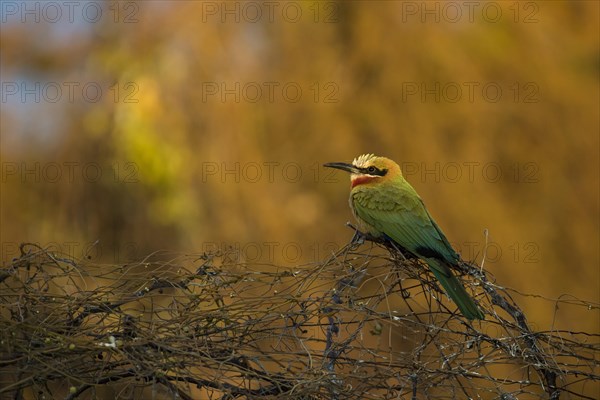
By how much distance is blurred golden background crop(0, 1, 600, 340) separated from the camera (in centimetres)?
1067

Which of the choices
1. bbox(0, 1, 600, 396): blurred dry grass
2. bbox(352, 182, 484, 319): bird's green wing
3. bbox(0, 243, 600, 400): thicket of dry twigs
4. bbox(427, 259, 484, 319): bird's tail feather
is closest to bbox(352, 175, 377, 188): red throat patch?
bbox(352, 182, 484, 319): bird's green wing

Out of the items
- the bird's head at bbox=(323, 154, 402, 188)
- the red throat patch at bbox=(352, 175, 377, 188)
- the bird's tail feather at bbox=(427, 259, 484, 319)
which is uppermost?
the bird's head at bbox=(323, 154, 402, 188)

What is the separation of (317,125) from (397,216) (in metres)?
5.24

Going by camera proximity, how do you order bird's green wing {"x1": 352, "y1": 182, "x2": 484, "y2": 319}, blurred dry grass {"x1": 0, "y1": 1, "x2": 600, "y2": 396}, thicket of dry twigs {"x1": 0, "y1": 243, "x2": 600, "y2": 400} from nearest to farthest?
thicket of dry twigs {"x1": 0, "y1": 243, "x2": 600, "y2": 400} < bird's green wing {"x1": 352, "y1": 182, "x2": 484, "y2": 319} < blurred dry grass {"x1": 0, "y1": 1, "x2": 600, "y2": 396}

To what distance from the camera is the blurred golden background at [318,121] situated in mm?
10672

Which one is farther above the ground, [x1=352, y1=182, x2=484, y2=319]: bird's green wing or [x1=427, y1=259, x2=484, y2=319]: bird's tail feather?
[x1=352, y1=182, x2=484, y2=319]: bird's green wing

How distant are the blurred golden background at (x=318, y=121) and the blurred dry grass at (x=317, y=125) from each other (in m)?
0.02

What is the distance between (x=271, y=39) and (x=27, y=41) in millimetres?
2957

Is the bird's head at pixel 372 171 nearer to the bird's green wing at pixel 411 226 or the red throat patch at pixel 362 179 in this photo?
the red throat patch at pixel 362 179

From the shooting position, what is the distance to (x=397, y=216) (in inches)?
230

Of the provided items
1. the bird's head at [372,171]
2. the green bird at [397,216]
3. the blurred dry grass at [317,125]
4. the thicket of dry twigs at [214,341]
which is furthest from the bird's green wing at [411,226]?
the blurred dry grass at [317,125]

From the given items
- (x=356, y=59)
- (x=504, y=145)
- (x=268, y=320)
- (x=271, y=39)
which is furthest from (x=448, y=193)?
(x=268, y=320)

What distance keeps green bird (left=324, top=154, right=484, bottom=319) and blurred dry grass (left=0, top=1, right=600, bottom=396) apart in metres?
4.05

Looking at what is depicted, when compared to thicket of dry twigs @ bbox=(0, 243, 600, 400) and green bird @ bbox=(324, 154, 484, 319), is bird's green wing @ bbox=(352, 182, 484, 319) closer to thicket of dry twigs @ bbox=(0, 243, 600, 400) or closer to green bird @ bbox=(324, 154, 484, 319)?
green bird @ bbox=(324, 154, 484, 319)
